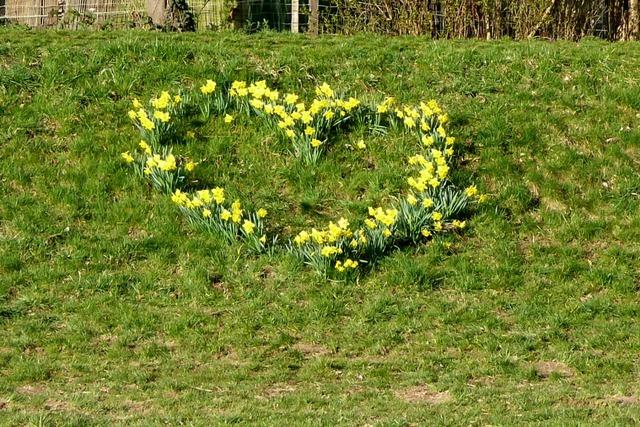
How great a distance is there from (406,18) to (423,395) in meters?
7.24

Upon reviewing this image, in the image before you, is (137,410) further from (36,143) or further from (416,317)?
(36,143)

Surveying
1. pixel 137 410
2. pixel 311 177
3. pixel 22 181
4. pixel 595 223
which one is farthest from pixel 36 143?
pixel 595 223

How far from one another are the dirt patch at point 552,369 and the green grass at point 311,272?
0.02 m

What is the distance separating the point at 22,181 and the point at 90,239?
1.03 metres

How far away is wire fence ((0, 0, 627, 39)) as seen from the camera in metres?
13.1

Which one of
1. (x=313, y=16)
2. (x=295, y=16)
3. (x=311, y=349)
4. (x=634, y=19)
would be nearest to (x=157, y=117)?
(x=311, y=349)

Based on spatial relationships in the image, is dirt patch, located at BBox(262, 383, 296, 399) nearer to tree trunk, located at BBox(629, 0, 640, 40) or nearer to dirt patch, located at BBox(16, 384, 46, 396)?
dirt patch, located at BBox(16, 384, 46, 396)

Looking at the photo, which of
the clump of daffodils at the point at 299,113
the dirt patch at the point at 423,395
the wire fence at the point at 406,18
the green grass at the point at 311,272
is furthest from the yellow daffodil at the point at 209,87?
the dirt patch at the point at 423,395

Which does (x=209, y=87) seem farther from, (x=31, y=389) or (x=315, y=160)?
(x=31, y=389)

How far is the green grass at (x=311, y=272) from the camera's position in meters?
7.08

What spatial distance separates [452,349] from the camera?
7.89m

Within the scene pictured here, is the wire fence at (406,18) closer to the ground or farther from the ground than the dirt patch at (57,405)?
farther from the ground

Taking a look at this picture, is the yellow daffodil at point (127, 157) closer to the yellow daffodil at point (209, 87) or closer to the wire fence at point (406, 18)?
the yellow daffodil at point (209, 87)

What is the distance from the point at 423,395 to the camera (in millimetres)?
7051
